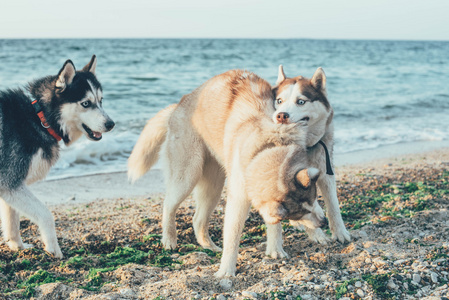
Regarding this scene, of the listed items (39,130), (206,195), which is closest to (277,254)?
(206,195)

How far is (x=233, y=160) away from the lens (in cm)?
381

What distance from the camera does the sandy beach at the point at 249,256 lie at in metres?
3.31

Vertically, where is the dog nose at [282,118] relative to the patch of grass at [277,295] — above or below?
above

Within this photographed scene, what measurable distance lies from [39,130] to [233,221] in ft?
6.82

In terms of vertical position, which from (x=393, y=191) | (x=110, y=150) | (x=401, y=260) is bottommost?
(x=110, y=150)

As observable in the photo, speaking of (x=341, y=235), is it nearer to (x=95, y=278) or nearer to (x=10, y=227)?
(x=95, y=278)

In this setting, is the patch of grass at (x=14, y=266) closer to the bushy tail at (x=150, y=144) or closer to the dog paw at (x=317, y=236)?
the bushy tail at (x=150, y=144)

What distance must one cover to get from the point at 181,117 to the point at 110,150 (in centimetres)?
481

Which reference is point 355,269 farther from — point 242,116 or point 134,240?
point 134,240

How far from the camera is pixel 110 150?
30.1ft

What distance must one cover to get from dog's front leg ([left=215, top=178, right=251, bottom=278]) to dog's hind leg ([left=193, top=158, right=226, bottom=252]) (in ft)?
3.48

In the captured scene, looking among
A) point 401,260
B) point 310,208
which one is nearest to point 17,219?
point 310,208

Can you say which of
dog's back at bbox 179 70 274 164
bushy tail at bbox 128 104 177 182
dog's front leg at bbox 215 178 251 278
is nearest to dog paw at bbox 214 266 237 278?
dog's front leg at bbox 215 178 251 278

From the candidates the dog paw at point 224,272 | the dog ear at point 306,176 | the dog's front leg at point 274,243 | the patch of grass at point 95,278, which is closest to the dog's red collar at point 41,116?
the patch of grass at point 95,278
